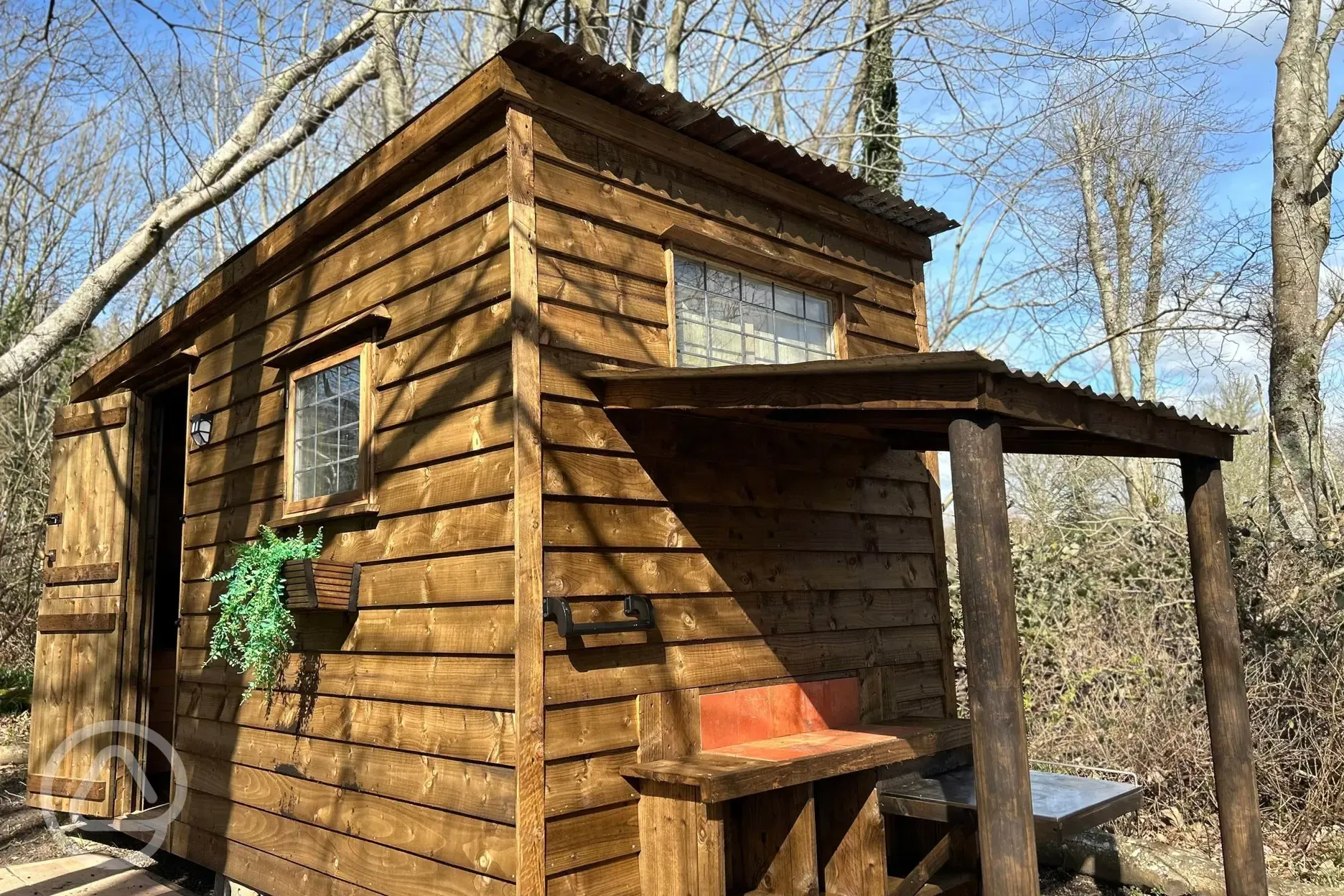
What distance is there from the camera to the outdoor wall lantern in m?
5.84

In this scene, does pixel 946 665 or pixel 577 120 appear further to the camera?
pixel 946 665

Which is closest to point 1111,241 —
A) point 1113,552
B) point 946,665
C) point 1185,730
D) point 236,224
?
point 1113,552

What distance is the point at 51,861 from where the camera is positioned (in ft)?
19.5

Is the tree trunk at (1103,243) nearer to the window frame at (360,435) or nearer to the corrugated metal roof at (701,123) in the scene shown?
the corrugated metal roof at (701,123)

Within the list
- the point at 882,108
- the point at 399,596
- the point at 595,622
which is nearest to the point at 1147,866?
the point at 595,622

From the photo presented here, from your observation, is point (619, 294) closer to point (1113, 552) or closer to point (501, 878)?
point (501, 878)

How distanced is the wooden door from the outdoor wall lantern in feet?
3.41

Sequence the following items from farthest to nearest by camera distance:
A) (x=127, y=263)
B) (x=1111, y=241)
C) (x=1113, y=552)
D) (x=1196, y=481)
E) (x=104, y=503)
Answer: (x=1111, y=241) < (x=127, y=263) < (x=1113, y=552) < (x=104, y=503) < (x=1196, y=481)

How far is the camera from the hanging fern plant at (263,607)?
4582 millimetres

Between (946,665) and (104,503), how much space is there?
5.54 meters

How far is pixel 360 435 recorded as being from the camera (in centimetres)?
448

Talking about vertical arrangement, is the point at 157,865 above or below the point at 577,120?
below

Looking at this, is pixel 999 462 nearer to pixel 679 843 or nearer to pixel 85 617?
pixel 679 843

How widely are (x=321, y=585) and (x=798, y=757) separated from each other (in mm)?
2185
